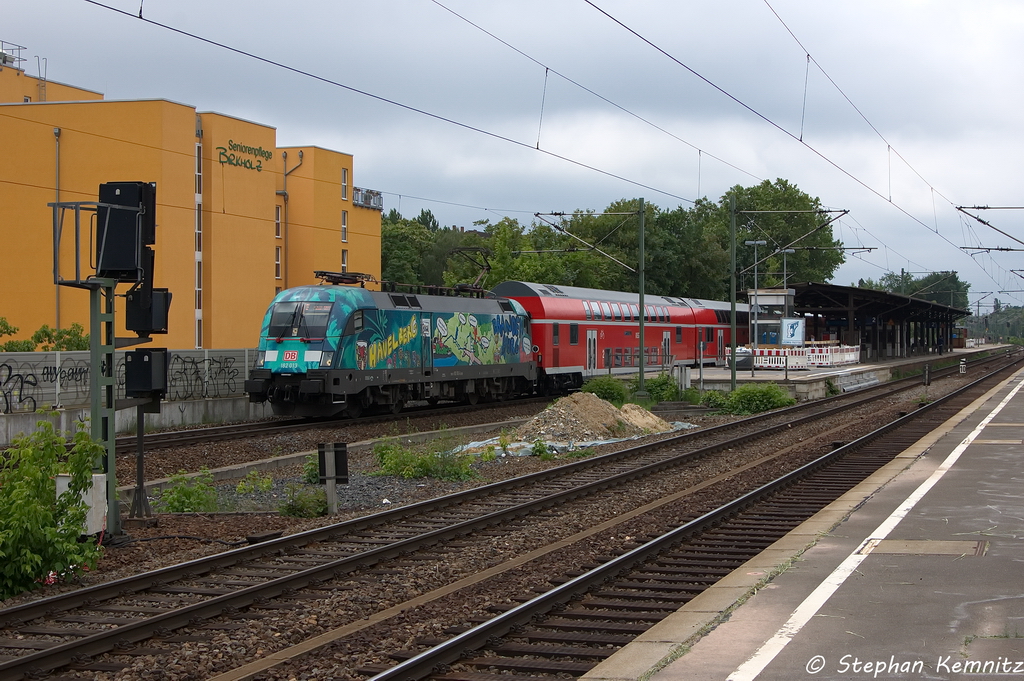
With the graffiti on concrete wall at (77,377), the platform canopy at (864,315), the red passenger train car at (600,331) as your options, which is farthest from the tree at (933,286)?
the graffiti on concrete wall at (77,377)

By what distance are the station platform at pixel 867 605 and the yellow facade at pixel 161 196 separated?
89.6 ft

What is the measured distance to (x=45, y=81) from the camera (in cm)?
4766

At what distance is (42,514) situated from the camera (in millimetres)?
8828

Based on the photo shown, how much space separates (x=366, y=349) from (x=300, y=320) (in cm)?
174

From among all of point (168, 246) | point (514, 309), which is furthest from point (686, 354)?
point (168, 246)

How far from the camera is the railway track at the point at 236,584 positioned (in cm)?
717

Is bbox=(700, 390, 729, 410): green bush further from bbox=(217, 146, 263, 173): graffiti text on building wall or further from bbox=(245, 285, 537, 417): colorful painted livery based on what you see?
bbox=(217, 146, 263, 173): graffiti text on building wall

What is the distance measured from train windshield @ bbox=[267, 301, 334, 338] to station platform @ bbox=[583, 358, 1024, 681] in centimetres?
1397

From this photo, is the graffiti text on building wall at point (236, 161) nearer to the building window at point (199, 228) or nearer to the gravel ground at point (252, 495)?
the building window at point (199, 228)

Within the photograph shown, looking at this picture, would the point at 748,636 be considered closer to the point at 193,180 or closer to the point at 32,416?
the point at 32,416

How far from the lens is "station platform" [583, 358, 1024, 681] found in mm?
5816

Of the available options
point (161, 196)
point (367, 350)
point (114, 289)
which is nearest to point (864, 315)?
point (161, 196)

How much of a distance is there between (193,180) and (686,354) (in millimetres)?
23134

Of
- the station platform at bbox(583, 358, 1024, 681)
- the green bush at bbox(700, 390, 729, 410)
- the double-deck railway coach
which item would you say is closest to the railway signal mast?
the station platform at bbox(583, 358, 1024, 681)
